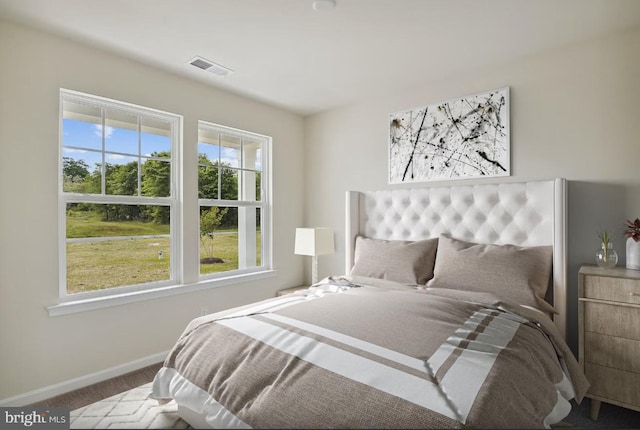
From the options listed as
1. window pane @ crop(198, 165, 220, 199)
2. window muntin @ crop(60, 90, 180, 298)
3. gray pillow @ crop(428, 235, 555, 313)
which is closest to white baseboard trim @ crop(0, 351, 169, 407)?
window muntin @ crop(60, 90, 180, 298)

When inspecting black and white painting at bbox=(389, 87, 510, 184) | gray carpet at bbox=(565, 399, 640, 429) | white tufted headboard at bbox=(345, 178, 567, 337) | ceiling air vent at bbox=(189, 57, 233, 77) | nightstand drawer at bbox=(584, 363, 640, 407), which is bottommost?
gray carpet at bbox=(565, 399, 640, 429)

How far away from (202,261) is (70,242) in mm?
1091

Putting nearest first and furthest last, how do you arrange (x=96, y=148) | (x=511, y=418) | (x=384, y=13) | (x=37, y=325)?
(x=511, y=418) → (x=384, y=13) → (x=37, y=325) → (x=96, y=148)

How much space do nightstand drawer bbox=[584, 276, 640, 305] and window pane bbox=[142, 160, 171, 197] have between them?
A: 3247 mm

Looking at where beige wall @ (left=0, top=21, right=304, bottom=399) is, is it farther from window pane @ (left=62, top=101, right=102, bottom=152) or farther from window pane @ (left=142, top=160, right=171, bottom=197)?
window pane @ (left=142, top=160, right=171, bottom=197)

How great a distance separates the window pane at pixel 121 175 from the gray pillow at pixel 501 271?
256 cm

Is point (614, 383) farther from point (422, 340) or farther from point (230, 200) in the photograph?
point (230, 200)

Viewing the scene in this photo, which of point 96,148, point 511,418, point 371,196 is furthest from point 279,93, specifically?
point 511,418

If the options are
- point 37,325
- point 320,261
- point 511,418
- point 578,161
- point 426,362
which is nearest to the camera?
point 511,418

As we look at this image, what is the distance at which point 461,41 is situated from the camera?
2.43 m

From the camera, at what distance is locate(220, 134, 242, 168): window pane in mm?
3518

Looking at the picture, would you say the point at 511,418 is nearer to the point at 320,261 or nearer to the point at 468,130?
the point at 468,130

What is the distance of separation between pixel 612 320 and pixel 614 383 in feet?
1.21

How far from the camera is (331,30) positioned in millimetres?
2289
